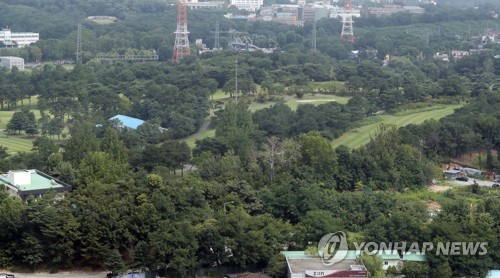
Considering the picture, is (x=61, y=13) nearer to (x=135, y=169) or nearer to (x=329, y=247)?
(x=135, y=169)

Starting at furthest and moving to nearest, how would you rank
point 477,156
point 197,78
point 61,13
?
1. point 61,13
2. point 197,78
3. point 477,156

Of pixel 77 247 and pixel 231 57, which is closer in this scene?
pixel 77 247

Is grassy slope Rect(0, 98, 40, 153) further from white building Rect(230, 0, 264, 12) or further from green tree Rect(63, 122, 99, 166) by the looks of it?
white building Rect(230, 0, 264, 12)

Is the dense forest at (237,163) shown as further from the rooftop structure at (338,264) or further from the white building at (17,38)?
the white building at (17,38)

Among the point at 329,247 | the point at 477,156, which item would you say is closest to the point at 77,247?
the point at 329,247

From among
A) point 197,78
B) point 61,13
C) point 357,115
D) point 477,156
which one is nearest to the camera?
point 477,156

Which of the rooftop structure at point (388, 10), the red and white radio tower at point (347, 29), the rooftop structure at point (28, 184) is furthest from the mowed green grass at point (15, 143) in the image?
the rooftop structure at point (388, 10)

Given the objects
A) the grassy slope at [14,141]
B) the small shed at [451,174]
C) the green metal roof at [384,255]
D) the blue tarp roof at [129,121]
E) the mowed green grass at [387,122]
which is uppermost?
the green metal roof at [384,255]
